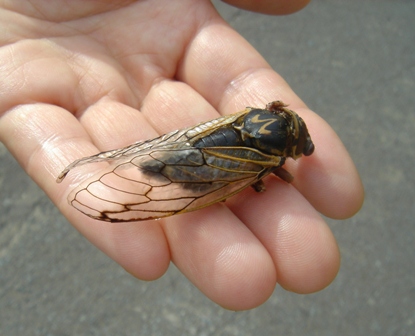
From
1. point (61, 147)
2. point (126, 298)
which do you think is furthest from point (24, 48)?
point (126, 298)

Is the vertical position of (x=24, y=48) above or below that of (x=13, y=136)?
above

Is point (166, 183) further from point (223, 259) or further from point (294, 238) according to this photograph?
point (294, 238)

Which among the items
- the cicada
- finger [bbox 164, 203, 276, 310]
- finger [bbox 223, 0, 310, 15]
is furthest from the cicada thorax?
finger [bbox 223, 0, 310, 15]

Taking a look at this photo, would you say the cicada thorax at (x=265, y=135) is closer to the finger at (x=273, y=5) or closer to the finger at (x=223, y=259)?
the finger at (x=223, y=259)

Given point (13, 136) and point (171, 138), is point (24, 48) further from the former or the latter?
point (171, 138)

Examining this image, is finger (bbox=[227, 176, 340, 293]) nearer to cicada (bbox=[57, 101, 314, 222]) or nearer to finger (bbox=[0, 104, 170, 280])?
cicada (bbox=[57, 101, 314, 222])

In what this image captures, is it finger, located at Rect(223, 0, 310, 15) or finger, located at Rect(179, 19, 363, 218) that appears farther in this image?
finger, located at Rect(223, 0, 310, 15)

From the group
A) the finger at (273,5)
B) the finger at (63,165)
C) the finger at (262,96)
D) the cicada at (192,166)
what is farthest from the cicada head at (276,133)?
the finger at (273,5)
